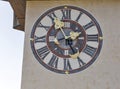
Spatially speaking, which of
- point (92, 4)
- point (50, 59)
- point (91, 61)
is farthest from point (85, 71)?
point (92, 4)

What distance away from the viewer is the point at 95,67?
24.1 feet

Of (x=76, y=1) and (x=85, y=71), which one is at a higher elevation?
(x=76, y=1)

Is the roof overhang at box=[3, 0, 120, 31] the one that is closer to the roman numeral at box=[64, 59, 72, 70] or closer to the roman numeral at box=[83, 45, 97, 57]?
the roman numeral at box=[83, 45, 97, 57]

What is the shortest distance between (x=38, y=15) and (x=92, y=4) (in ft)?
3.50

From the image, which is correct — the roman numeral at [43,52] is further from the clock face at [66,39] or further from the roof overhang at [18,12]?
the roof overhang at [18,12]

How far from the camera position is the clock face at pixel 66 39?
292 inches

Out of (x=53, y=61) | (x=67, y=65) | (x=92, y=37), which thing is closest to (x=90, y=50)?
(x=92, y=37)

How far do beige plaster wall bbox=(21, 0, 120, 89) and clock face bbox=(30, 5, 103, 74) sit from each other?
0.09m

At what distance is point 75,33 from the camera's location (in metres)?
7.62

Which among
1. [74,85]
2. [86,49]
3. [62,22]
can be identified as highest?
[62,22]

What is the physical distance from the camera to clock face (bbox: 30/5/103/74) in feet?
24.3

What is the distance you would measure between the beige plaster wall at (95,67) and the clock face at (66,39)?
93 millimetres

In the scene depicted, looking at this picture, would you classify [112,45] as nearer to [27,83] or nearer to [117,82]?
[117,82]

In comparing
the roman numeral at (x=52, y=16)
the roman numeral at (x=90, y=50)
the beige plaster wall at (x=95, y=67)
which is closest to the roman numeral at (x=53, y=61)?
the beige plaster wall at (x=95, y=67)
